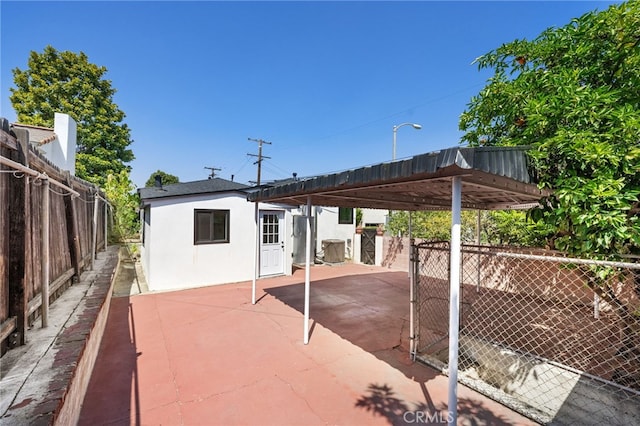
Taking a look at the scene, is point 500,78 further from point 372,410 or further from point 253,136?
point 253,136

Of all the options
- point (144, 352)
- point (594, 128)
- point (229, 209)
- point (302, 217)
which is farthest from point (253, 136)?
point (594, 128)

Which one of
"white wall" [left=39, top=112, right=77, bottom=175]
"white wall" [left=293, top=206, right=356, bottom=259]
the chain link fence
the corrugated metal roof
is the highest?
"white wall" [left=39, top=112, right=77, bottom=175]

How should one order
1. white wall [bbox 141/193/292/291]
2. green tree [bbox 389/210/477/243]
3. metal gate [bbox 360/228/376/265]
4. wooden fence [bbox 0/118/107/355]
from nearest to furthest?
wooden fence [bbox 0/118/107/355] → white wall [bbox 141/193/292/291] → green tree [bbox 389/210/477/243] → metal gate [bbox 360/228/376/265]

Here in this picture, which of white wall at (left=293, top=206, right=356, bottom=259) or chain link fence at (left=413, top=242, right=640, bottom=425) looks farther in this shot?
white wall at (left=293, top=206, right=356, bottom=259)

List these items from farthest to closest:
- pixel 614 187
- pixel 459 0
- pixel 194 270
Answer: pixel 194 270 → pixel 459 0 → pixel 614 187

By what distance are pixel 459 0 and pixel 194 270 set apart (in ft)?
29.3

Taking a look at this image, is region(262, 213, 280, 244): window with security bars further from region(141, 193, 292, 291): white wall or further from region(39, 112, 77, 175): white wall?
region(39, 112, 77, 175): white wall

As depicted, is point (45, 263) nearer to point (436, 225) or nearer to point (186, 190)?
point (186, 190)

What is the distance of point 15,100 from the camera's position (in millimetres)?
16547

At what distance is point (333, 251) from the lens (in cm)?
1120

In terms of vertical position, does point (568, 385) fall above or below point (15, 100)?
below

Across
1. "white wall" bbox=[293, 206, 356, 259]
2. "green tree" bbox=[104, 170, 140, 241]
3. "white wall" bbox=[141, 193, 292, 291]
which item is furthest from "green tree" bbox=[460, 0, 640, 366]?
"green tree" bbox=[104, 170, 140, 241]

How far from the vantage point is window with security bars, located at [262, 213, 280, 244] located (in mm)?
8383

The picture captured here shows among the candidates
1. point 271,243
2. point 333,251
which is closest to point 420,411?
point 271,243
